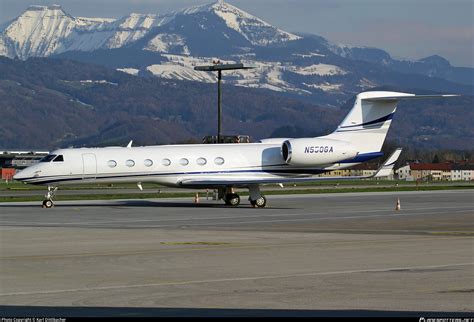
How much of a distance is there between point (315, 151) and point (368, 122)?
3.67 meters

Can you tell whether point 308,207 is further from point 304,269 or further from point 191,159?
point 304,269

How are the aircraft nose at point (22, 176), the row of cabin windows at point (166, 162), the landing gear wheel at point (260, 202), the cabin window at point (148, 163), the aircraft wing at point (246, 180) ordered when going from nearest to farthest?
the aircraft nose at point (22, 176)
the aircraft wing at point (246, 180)
the row of cabin windows at point (166, 162)
the cabin window at point (148, 163)
the landing gear wheel at point (260, 202)

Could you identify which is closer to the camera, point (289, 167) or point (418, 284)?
point (418, 284)

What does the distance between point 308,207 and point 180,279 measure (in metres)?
28.9

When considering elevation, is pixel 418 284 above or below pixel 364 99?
Result: below

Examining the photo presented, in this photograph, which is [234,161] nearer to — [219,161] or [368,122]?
[219,161]

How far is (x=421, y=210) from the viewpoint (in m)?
46.6

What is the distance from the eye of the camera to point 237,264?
74.7 feet

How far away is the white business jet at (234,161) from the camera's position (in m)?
48.5

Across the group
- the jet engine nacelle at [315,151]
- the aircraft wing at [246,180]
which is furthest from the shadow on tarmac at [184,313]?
the jet engine nacelle at [315,151]

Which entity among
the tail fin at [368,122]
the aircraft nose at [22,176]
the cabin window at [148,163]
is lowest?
the aircraft nose at [22,176]

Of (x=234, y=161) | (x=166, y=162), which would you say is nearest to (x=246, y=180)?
(x=234, y=161)

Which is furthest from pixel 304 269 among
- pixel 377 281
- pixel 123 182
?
pixel 123 182

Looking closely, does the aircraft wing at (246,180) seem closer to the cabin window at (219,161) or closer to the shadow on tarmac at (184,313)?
the cabin window at (219,161)
